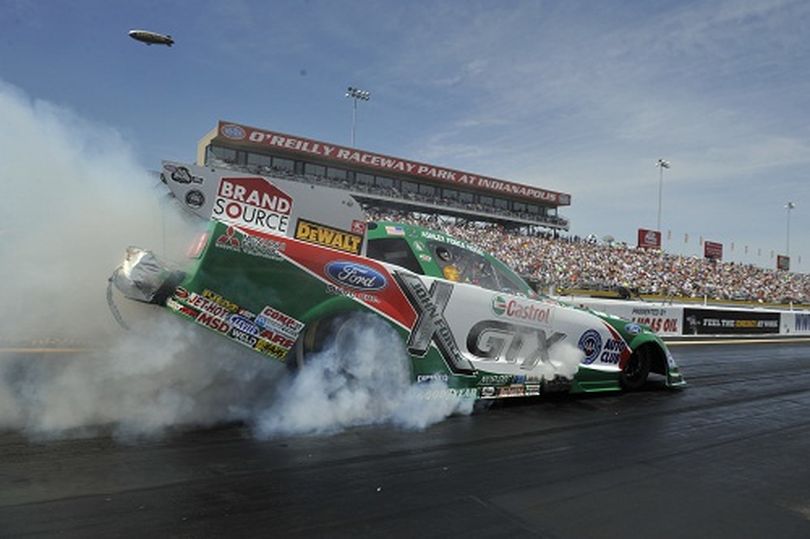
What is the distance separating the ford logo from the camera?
4.93m

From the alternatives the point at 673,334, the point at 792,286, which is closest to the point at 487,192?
the point at 792,286

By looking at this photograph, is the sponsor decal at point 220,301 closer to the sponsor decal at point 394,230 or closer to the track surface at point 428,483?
the track surface at point 428,483

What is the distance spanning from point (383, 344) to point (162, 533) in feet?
8.60

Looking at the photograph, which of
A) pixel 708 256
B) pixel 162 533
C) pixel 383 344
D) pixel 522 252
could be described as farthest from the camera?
pixel 708 256

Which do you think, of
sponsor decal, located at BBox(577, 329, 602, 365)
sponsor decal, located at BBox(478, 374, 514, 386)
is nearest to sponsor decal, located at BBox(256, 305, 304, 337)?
sponsor decal, located at BBox(478, 374, 514, 386)

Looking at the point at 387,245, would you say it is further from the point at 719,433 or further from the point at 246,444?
the point at 719,433

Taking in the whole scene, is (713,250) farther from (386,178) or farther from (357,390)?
(357,390)

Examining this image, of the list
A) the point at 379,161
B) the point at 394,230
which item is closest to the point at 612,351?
the point at 394,230

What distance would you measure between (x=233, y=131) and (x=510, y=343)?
119ft

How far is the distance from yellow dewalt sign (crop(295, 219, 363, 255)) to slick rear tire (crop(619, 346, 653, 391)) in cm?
415

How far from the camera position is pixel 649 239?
2080 inches

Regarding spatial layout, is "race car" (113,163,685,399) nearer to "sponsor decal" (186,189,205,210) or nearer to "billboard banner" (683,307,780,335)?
"sponsor decal" (186,189,205,210)

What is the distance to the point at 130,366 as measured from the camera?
4.38m

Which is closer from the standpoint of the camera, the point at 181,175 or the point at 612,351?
the point at 181,175
